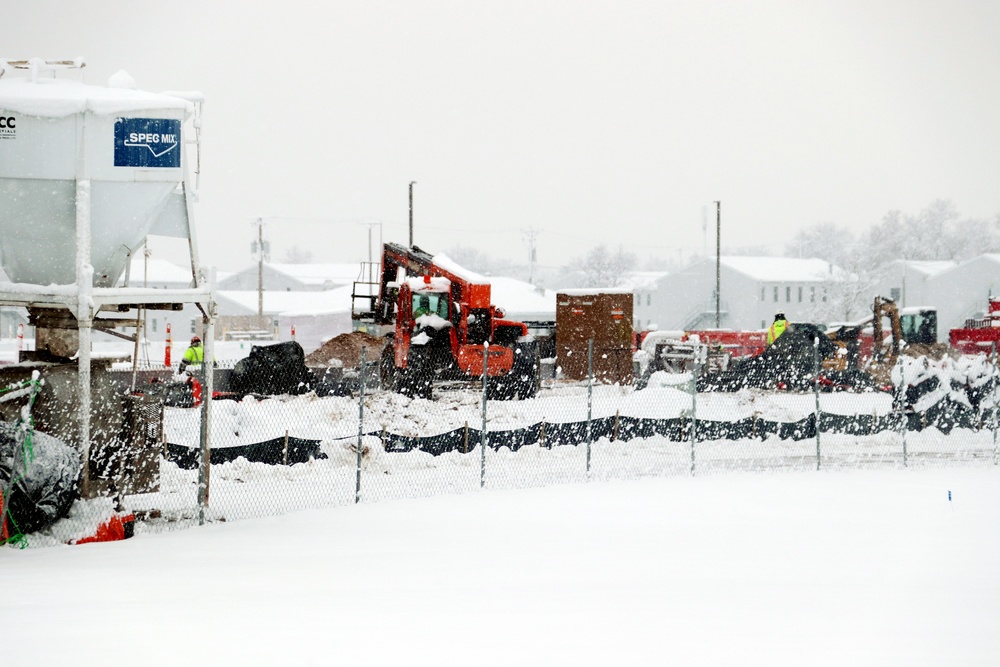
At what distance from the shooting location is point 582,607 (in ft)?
27.9

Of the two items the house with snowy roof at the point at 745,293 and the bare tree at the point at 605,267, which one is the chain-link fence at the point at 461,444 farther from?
the bare tree at the point at 605,267

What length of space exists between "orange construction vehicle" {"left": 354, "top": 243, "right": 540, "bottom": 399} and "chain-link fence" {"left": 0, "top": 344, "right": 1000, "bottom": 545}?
23.6 inches

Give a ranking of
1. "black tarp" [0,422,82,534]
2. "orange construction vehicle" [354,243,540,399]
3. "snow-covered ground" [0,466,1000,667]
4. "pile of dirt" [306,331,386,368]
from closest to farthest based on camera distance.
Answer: "snow-covered ground" [0,466,1000,667] → "black tarp" [0,422,82,534] → "orange construction vehicle" [354,243,540,399] → "pile of dirt" [306,331,386,368]

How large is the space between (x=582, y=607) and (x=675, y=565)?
1931mm

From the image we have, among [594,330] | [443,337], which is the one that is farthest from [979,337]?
[443,337]

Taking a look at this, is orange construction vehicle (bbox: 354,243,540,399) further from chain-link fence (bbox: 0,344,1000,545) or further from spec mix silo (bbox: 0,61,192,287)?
spec mix silo (bbox: 0,61,192,287)

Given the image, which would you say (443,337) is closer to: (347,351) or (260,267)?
(347,351)

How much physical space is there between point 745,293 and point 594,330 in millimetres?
54568

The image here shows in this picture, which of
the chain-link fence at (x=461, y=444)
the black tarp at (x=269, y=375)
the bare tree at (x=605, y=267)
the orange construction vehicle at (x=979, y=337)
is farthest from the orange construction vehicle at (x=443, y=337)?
the bare tree at (x=605, y=267)

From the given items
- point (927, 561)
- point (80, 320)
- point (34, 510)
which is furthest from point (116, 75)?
point (927, 561)

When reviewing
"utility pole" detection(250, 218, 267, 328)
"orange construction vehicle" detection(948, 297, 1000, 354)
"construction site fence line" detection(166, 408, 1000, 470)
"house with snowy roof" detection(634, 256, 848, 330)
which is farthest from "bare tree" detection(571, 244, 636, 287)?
"construction site fence line" detection(166, 408, 1000, 470)

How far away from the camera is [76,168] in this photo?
476 inches

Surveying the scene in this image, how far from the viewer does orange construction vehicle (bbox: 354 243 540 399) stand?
82.6 feet

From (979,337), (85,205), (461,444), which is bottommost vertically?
(461,444)
